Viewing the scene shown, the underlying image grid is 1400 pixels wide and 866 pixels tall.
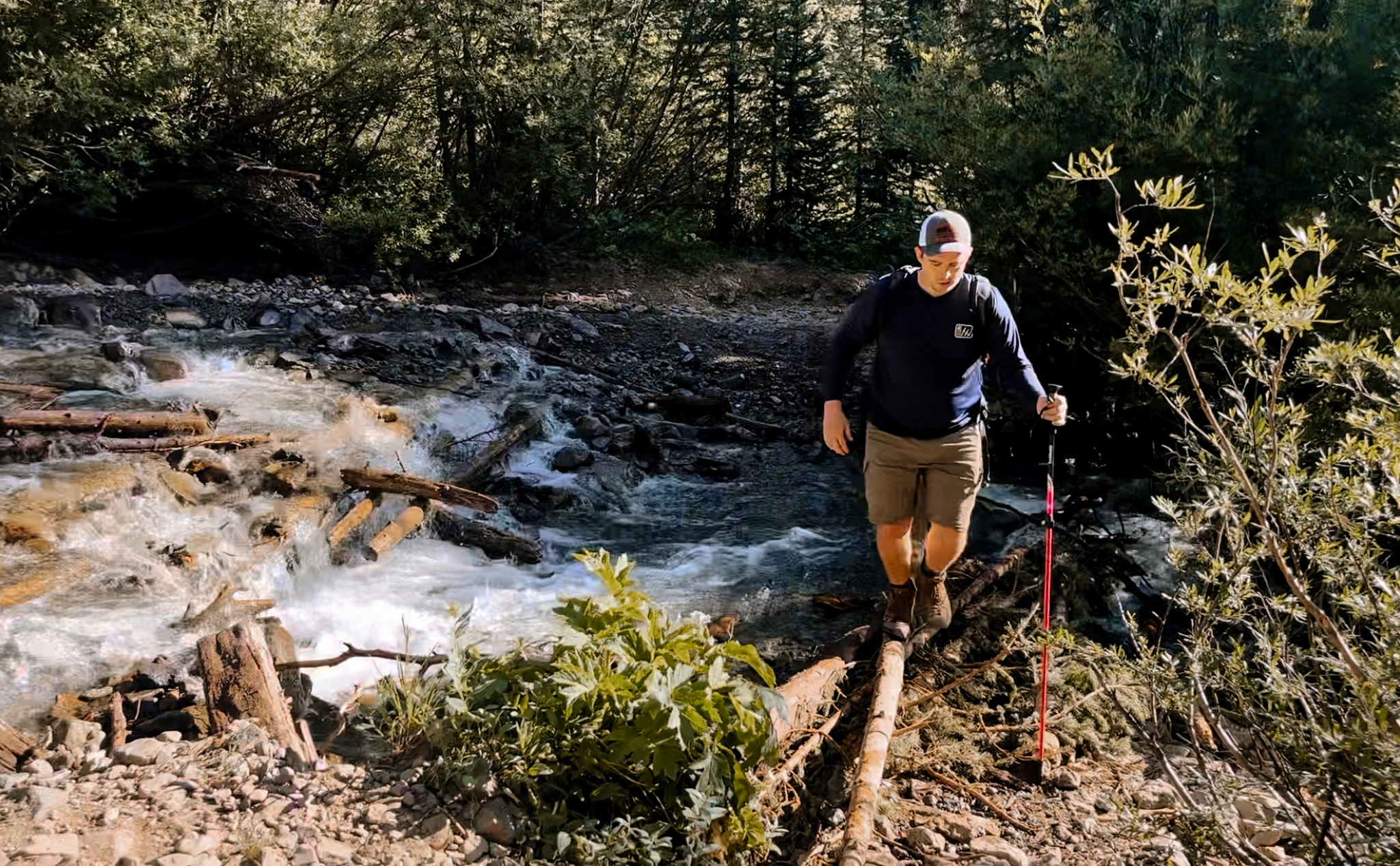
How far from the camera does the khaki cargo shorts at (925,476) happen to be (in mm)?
5047

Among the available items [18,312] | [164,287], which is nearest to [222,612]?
[18,312]

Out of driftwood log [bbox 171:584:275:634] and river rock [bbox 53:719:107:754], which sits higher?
river rock [bbox 53:719:107:754]

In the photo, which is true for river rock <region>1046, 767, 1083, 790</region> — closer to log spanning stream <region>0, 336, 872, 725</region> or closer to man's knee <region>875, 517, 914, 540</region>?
man's knee <region>875, 517, 914, 540</region>

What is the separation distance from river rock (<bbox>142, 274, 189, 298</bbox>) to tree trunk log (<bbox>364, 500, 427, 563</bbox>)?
806 cm

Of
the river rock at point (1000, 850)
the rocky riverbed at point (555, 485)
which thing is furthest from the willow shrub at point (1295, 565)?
the river rock at point (1000, 850)

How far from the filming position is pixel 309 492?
26.6 feet

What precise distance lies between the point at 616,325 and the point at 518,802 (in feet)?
41.7

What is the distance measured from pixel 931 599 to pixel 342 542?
446 cm

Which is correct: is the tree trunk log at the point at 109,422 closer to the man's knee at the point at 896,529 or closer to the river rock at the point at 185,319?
the river rock at the point at 185,319

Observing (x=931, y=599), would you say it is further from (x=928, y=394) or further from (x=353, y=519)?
(x=353, y=519)

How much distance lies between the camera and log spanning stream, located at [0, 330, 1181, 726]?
20.2 feet

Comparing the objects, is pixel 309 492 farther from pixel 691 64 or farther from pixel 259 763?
pixel 691 64

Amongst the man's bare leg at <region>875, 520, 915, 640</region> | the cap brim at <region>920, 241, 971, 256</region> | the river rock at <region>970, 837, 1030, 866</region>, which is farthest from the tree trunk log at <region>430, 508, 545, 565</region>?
the river rock at <region>970, 837, 1030, 866</region>

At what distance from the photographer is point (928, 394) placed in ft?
16.1
